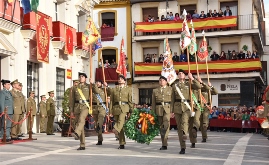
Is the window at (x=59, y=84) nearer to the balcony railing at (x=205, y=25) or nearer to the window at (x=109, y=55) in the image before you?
the balcony railing at (x=205, y=25)

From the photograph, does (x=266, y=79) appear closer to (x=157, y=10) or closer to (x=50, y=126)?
(x=157, y=10)

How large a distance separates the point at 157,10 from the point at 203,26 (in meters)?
4.68

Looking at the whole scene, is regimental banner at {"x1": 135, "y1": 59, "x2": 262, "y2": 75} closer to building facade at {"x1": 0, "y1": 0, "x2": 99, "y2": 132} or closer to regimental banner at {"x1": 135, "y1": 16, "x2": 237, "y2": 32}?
regimental banner at {"x1": 135, "y1": 16, "x2": 237, "y2": 32}

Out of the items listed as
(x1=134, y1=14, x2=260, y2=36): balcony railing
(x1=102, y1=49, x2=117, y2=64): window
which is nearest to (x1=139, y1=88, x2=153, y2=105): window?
(x1=102, y1=49, x2=117, y2=64): window

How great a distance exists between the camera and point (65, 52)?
2714 cm

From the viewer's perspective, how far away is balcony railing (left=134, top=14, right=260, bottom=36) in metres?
38.1

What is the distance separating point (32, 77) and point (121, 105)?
10585 mm

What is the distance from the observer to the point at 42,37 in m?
24.2

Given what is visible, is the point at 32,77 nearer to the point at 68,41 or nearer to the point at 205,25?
the point at 68,41

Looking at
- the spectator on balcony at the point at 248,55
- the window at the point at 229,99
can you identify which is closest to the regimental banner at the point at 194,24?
the spectator on balcony at the point at 248,55

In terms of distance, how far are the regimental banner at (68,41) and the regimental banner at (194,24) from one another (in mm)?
12745

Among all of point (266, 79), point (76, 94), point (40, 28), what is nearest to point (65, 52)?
point (40, 28)

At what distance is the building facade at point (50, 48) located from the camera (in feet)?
71.2

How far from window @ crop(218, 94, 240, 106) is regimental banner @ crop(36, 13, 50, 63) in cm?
1811
